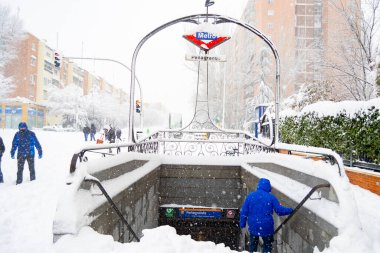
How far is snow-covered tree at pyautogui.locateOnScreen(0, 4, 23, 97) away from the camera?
38438mm

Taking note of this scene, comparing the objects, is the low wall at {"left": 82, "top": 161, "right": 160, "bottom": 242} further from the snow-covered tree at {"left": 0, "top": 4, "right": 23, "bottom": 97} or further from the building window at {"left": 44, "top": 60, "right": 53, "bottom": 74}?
the building window at {"left": 44, "top": 60, "right": 53, "bottom": 74}

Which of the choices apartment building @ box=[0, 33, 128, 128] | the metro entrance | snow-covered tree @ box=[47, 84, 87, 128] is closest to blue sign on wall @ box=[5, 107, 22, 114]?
apartment building @ box=[0, 33, 128, 128]

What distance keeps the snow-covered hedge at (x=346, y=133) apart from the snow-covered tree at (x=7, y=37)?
3847 centimetres

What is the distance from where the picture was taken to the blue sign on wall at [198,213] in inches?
366

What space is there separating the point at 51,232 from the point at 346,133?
751 cm

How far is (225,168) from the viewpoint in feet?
30.7

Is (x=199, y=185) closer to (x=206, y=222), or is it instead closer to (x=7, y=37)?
(x=206, y=222)

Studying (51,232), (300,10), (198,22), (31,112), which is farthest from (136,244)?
(31,112)

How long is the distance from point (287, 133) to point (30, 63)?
155 feet

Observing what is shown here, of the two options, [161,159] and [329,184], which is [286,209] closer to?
[329,184]

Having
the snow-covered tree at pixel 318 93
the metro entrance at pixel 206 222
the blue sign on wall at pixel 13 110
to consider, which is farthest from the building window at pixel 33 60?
the metro entrance at pixel 206 222

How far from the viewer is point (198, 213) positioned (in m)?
9.32

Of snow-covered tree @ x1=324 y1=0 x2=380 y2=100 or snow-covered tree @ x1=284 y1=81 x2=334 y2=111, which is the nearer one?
snow-covered tree @ x1=324 y1=0 x2=380 y2=100

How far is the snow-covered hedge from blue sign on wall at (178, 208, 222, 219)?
13.1 feet
